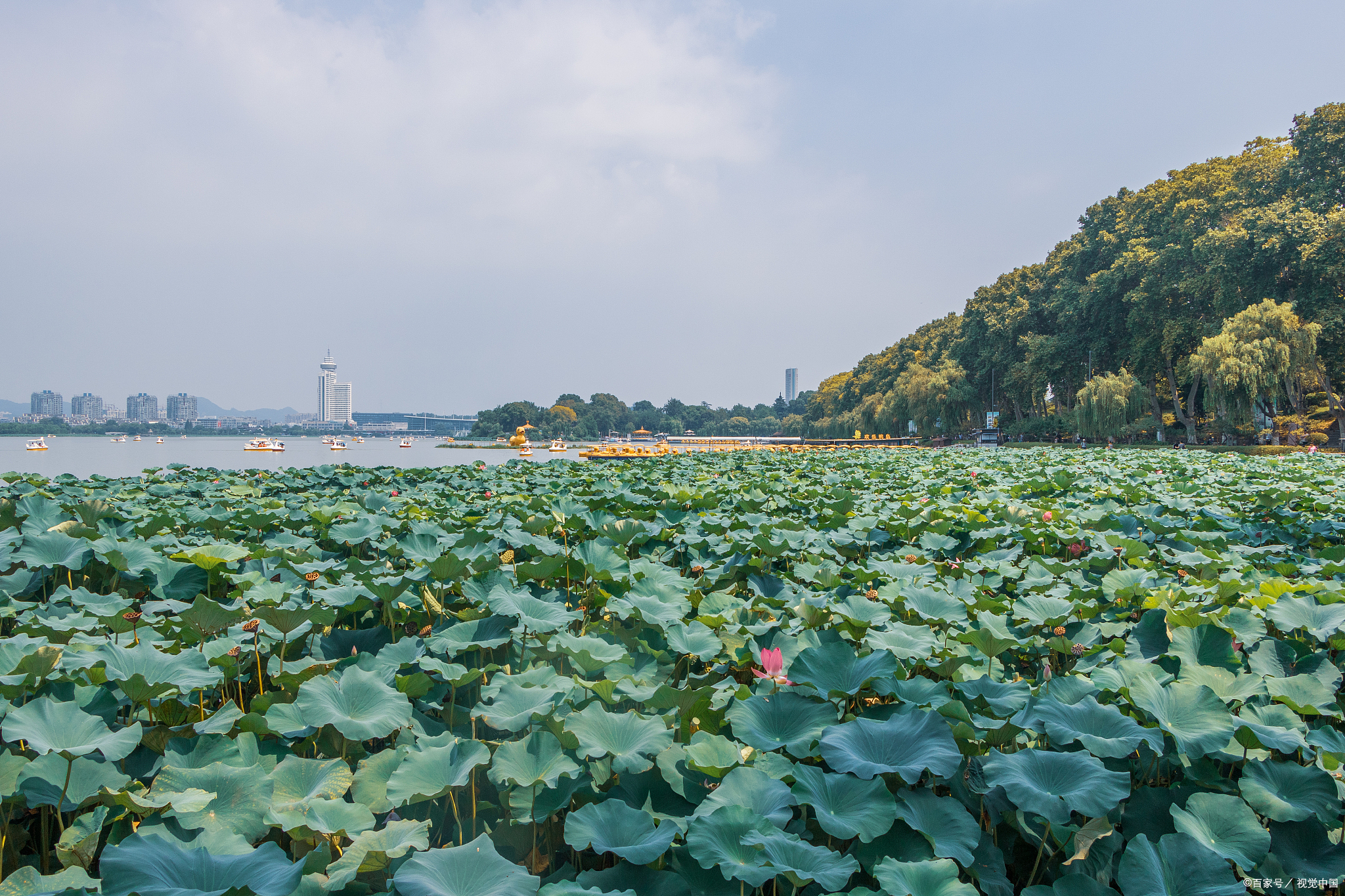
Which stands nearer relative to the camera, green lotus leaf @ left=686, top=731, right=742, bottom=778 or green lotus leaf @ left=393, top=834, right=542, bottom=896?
green lotus leaf @ left=393, top=834, right=542, bottom=896

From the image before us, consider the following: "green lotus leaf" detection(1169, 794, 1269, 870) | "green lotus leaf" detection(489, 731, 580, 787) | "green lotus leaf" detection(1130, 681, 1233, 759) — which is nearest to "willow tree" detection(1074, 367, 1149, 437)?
"green lotus leaf" detection(1130, 681, 1233, 759)

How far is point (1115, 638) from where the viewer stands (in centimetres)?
174

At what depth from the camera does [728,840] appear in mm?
910

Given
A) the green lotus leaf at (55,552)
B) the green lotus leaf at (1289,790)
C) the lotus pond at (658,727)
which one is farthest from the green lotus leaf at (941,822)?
the green lotus leaf at (55,552)

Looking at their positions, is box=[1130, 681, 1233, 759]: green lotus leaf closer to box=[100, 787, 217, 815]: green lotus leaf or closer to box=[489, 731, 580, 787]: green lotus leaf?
box=[489, 731, 580, 787]: green lotus leaf

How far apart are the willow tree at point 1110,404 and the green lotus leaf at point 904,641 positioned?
2701 centimetres

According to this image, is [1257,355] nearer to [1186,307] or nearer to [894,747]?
[1186,307]

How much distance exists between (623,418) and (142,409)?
8169 cm

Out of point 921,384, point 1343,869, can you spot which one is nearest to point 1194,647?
point 1343,869

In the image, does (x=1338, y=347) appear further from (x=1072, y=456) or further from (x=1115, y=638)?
(x=1115, y=638)

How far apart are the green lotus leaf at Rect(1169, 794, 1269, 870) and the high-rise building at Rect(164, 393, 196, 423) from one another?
445 ft

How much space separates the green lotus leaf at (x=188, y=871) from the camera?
772 mm

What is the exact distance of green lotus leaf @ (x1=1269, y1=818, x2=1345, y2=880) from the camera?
971mm

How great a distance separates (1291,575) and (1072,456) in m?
9.33
